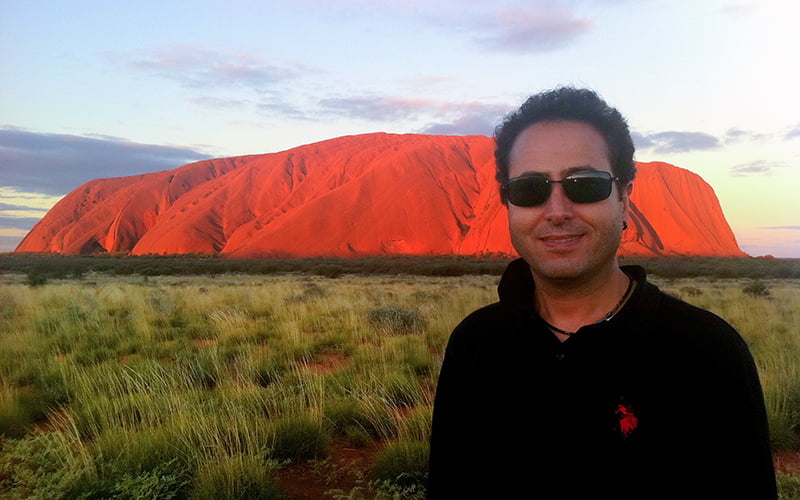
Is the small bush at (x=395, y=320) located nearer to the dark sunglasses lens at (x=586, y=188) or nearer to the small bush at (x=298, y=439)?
the small bush at (x=298, y=439)

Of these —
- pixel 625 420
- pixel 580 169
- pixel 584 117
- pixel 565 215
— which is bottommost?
pixel 625 420

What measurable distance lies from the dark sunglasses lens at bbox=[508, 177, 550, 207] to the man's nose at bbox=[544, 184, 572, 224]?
27 mm

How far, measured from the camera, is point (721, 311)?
11.6m

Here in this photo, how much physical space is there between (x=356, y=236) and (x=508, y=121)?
64.8 metres

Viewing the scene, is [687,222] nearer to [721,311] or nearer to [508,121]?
[721,311]

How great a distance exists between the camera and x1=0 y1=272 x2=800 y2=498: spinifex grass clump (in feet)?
11.2

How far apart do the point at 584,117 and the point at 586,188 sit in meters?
0.25

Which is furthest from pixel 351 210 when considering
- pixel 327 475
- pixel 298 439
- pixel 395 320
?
pixel 327 475

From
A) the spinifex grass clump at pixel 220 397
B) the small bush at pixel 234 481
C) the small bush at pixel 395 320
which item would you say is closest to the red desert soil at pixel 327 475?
the spinifex grass clump at pixel 220 397

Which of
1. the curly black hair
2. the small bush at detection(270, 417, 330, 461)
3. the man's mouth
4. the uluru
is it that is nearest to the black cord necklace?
the man's mouth

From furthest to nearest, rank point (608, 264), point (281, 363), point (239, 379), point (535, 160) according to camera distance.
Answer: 1. point (281, 363)
2. point (239, 379)
3. point (535, 160)
4. point (608, 264)

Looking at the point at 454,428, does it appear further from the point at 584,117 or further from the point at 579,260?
the point at 584,117

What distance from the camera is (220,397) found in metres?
5.03

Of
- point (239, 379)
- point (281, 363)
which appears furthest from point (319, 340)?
point (239, 379)
